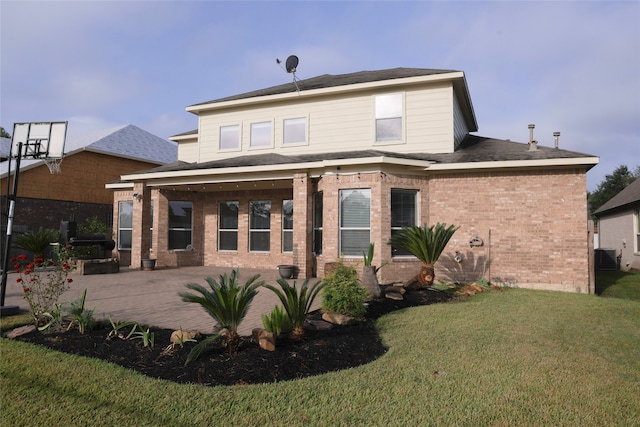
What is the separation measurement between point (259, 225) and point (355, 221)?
524 cm

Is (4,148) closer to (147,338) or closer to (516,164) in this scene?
(147,338)

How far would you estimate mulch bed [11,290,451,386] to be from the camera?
4262 millimetres

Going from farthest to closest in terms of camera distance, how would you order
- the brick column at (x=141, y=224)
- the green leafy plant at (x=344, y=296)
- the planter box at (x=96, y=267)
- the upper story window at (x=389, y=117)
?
1. the brick column at (x=141, y=224)
2. the planter box at (x=96, y=267)
3. the upper story window at (x=389, y=117)
4. the green leafy plant at (x=344, y=296)

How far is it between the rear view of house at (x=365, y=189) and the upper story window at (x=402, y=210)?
4 cm

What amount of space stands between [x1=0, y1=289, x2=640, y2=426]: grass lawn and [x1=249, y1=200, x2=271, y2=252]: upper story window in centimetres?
997

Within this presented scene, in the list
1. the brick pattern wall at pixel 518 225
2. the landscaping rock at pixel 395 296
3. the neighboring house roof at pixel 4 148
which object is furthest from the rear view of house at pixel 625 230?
the neighboring house roof at pixel 4 148

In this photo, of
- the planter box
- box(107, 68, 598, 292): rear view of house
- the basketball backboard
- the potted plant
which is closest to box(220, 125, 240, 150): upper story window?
box(107, 68, 598, 292): rear view of house

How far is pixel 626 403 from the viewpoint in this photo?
3.73 meters

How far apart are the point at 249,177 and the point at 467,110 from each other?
8.74 meters

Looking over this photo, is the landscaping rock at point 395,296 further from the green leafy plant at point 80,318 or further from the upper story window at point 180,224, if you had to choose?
the upper story window at point 180,224

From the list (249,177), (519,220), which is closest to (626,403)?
(519,220)

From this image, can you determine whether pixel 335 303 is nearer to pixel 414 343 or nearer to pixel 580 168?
pixel 414 343

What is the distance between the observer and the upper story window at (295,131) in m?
14.1

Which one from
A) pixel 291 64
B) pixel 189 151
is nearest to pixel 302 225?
pixel 291 64
